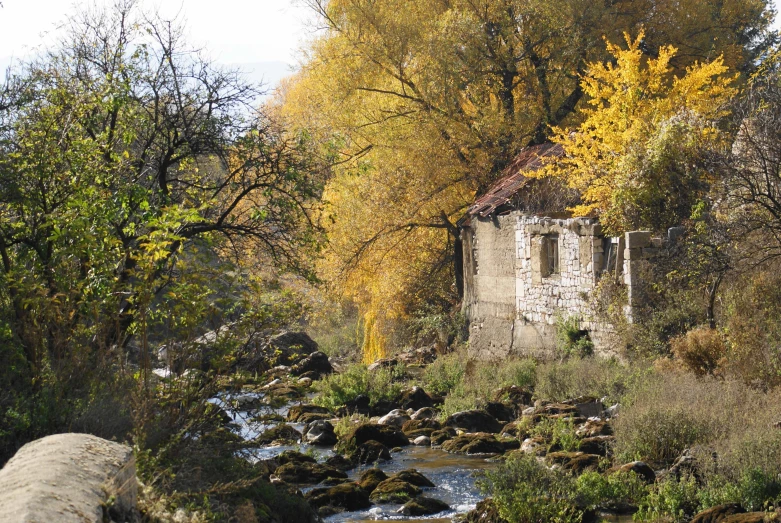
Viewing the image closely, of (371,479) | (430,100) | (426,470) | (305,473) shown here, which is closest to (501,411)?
(426,470)

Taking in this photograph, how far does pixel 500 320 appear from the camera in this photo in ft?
71.9

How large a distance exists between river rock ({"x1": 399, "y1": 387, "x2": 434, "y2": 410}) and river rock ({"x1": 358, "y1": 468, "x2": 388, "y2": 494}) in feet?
18.8

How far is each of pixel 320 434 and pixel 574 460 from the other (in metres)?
5.13

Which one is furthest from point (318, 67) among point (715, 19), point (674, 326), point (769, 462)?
point (769, 462)

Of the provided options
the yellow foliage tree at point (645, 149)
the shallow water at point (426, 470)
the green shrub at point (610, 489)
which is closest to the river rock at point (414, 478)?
the shallow water at point (426, 470)

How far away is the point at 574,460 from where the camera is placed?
12.0 m

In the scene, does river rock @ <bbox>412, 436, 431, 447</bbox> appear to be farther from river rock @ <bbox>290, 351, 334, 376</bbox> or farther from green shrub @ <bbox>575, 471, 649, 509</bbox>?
river rock @ <bbox>290, 351, 334, 376</bbox>

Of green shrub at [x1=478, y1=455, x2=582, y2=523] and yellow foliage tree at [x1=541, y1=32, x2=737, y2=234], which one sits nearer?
green shrub at [x1=478, y1=455, x2=582, y2=523]

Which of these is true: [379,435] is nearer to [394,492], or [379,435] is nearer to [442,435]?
[442,435]

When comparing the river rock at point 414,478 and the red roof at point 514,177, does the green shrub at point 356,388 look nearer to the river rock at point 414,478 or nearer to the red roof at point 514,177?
the red roof at point 514,177

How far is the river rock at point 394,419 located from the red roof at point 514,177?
638cm

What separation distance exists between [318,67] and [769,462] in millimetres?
18094

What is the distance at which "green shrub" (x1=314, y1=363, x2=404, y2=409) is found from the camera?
62.6 feet

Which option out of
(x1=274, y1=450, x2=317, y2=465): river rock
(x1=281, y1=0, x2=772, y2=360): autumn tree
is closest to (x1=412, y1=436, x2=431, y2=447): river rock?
(x1=274, y1=450, x2=317, y2=465): river rock
